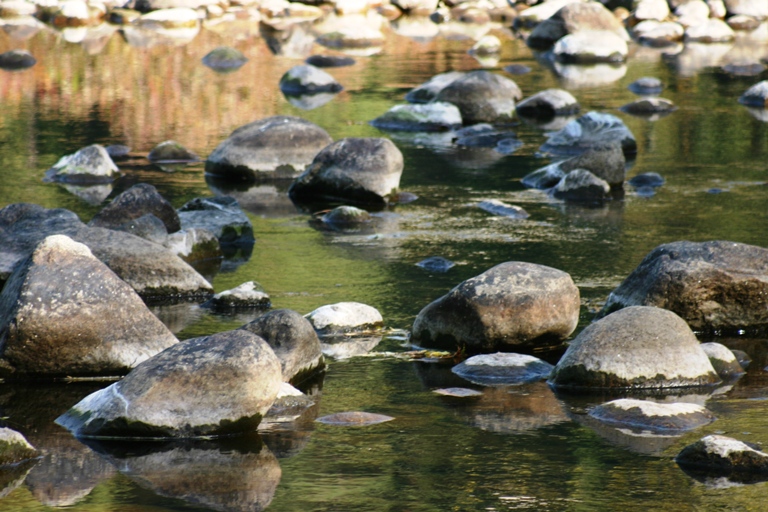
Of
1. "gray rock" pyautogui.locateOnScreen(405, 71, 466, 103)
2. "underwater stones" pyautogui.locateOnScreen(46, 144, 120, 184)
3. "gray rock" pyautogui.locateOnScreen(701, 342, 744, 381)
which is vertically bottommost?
"gray rock" pyautogui.locateOnScreen(405, 71, 466, 103)

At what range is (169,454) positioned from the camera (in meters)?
5.64

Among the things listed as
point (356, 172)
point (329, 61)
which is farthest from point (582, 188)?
point (329, 61)

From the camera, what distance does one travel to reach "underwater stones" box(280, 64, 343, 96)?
20312 mm

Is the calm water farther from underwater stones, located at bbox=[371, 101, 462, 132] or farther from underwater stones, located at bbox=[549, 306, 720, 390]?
underwater stones, located at bbox=[371, 101, 462, 132]

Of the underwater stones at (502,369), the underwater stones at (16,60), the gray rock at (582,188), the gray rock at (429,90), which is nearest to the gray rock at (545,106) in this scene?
the gray rock at (429,90)

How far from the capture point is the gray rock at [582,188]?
1218 cm

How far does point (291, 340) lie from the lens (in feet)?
22.0

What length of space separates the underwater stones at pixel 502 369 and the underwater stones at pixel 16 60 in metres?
18.8

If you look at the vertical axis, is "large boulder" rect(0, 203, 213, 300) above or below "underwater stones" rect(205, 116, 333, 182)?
above

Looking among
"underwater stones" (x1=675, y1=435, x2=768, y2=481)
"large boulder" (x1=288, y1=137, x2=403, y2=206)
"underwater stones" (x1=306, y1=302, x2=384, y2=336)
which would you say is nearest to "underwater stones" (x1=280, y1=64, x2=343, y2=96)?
"large boulder" (x1=288, y1=137, x2=403, y2=206)

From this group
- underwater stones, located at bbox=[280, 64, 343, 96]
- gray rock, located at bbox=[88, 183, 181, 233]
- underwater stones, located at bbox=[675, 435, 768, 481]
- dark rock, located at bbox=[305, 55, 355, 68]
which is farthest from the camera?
dark rock, located at bbox=[305, 55, 355, 68]

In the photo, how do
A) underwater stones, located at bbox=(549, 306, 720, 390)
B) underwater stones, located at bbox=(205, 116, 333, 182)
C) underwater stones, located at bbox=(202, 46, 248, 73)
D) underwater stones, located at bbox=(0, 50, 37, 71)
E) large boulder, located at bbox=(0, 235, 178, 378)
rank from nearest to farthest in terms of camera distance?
underwater stones, located at bbox=(549, 306, 720, 390) → large boulder, located at bbox=(0, 235, 178, 378) → underwater stones, located at bbox=(205, 116, 333, 182) → underwater stones, located at bbox=(0, 50, 37, 71) → underwater stones, located at bbox=(202, 46, 248, 73)

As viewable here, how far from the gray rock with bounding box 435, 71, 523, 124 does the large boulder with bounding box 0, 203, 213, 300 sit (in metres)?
8.92

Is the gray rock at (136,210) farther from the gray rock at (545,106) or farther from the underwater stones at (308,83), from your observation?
the underwater stones at (308,83)
